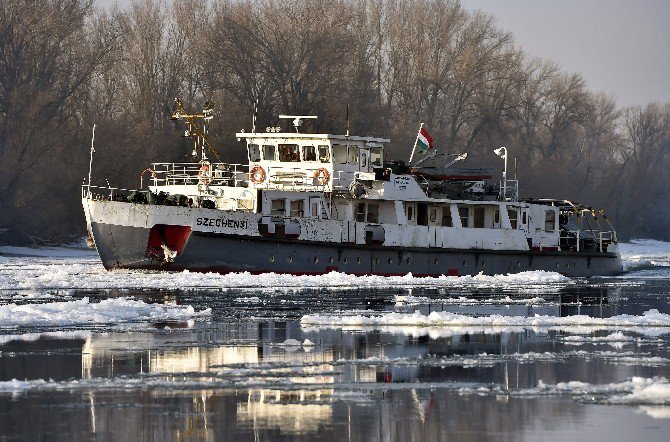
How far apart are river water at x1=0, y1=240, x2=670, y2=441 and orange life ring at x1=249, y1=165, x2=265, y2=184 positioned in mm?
12328

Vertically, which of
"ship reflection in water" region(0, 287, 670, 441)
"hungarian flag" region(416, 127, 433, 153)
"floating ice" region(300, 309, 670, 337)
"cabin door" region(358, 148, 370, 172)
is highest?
"hungarian flag" region(416, 127, 433, 153)

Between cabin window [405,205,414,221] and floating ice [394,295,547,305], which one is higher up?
cabin window [405,205,414,221]

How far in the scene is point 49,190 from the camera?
227 feet

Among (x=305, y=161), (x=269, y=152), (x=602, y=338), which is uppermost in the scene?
(x=269, y=152)

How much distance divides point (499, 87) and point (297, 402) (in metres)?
83.3

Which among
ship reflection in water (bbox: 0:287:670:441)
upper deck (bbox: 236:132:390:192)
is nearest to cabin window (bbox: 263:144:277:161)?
upper deck (bbox: 236:132:390:192)

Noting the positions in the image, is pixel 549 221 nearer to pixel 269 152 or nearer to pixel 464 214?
pixel 464 214

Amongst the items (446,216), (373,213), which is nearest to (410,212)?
(373,213)

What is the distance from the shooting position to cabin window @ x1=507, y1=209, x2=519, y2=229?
164 ft

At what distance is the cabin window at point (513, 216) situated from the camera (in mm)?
49975

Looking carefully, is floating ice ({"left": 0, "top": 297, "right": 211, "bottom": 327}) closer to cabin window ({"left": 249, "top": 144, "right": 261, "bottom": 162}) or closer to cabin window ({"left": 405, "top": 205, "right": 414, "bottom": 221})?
cabin window ({"left": 249, "top": 144, "right": 261, "bottom": 162})

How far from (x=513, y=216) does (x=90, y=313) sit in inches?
999

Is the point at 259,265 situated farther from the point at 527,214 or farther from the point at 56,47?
the point at 56,47

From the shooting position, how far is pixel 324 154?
47.2 m
